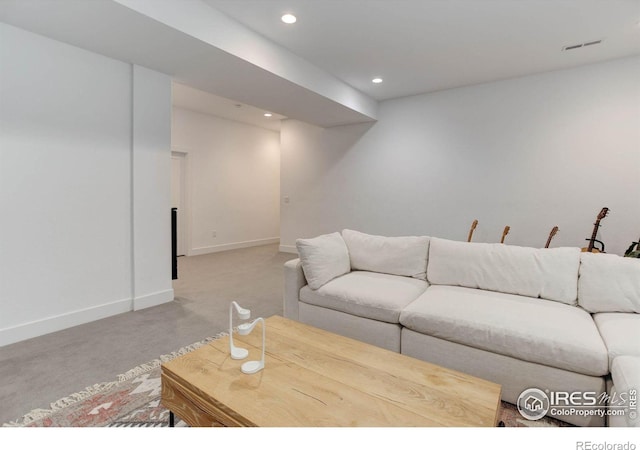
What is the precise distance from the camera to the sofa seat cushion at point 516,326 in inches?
60.8

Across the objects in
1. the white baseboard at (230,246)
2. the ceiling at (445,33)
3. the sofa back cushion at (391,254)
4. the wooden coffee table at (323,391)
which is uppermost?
the ceiling at (445,33)

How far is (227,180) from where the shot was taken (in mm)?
6543

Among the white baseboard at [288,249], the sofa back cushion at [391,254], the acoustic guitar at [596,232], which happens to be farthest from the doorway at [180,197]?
the acoustic guitar at [596,232]

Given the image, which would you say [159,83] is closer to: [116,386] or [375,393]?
[116,386]

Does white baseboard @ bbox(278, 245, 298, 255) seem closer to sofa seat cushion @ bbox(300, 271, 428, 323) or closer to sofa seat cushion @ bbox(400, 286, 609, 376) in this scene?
sofa seat cushion @ bbox(300, 271, 428, 323)

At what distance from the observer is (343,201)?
226 inches

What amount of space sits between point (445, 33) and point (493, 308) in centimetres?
257

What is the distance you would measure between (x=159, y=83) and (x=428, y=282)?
3199 mm

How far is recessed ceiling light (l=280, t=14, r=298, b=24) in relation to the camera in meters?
2.75

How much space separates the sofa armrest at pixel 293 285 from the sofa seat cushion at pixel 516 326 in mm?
890

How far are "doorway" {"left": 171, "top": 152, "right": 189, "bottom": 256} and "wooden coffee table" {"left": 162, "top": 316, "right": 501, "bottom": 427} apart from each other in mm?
4856

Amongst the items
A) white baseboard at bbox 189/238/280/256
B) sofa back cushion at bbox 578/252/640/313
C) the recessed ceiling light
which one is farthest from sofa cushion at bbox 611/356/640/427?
white baseboard at bbox 189/238/280/256

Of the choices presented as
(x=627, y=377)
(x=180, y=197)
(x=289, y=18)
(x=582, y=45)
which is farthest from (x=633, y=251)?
(x=180, y=197)

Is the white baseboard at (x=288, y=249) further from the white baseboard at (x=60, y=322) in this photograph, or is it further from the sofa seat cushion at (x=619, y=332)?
the sofa seat cushion at (x=619, y=332)
